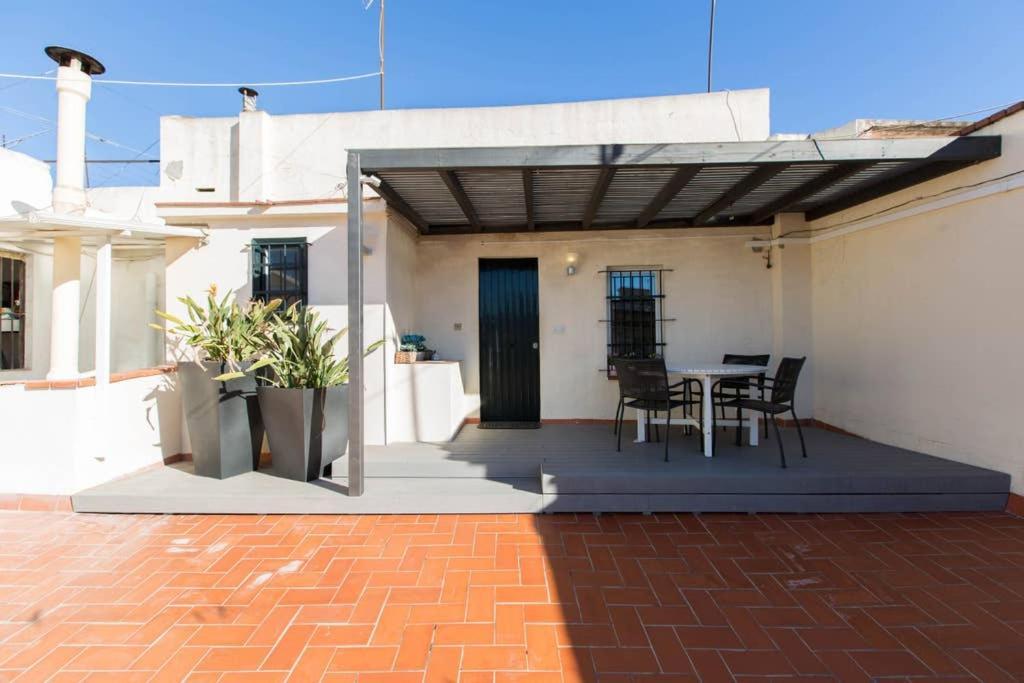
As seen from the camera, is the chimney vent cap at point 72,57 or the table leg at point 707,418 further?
the chimney vent cap at point 72,57

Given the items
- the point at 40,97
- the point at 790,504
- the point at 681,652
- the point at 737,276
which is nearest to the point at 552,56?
the point at 737,276

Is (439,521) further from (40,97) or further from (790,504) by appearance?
(40,97)

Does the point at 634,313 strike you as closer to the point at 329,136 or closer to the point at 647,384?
the point at 647,384

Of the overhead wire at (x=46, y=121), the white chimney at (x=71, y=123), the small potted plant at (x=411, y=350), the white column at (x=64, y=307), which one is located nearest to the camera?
the white column at (x=64, y=307)

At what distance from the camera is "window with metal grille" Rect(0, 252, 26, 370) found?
5.62 m

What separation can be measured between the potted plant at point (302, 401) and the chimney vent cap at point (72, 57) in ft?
10.9

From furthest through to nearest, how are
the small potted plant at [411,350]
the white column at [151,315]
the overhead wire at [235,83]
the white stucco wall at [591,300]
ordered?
the white column at [151,315] → the overhead wire at [235,83] → the white stucco wall at [591,300] → the small potted plant at [411,350]

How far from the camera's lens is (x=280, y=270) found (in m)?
4.83

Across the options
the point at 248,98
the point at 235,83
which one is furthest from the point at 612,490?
the point at 235,83

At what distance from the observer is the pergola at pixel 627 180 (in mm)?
3373

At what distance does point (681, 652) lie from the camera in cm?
199

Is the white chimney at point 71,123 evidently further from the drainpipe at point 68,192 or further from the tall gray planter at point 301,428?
the tall gray planter at point 301,428

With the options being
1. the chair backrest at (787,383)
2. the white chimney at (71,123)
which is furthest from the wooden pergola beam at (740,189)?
the white chimney at (71,123)

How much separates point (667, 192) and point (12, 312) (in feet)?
26.6
